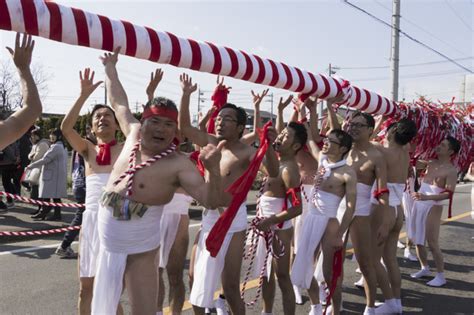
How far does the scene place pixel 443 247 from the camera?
313 inches

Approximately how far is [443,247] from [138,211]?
6723 mm

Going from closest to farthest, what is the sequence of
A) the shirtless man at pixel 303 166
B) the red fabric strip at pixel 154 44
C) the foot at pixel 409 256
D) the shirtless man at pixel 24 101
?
the shirtless man at pixel 24 101
the red fabric strip at pixel 154 44
the shirtless man at pixel 303 166
the foot at pixel 409 256

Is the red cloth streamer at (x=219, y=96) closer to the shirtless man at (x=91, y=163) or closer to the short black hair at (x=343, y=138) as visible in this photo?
the shirtless man at (x=91, y=163)

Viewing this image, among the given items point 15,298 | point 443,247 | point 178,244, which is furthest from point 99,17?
point 443,247

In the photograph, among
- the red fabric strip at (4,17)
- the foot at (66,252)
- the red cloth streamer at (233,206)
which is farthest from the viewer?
the foot at (66,252)

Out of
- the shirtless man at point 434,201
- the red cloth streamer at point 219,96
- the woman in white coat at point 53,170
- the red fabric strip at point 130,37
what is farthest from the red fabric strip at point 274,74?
the woman in white coat at point 53,170

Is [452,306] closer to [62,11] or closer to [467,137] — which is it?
[467,137]

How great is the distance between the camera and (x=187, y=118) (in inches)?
141

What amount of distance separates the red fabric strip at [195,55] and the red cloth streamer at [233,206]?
0.69 meters

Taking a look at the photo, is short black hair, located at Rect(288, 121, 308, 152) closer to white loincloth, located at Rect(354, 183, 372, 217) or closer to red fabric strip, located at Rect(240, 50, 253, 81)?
red fabric strip, located at Rect(240, 50, 253, 81)

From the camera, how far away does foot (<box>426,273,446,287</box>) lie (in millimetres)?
5684

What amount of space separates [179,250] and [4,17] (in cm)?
229

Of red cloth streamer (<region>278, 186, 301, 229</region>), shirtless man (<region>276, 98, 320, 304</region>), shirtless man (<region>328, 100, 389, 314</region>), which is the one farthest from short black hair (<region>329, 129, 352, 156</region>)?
red cloth streamer (<region>278, 186, 301, 229</region>)

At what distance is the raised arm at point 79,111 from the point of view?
134 inches
